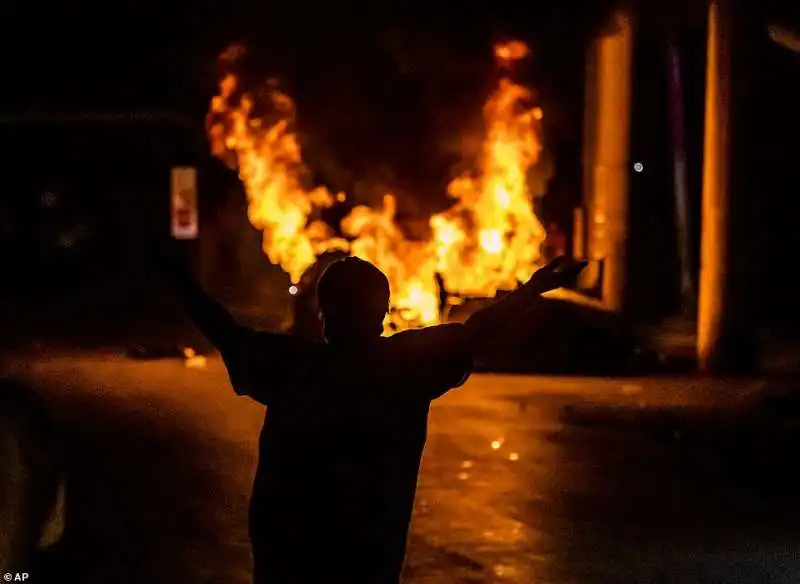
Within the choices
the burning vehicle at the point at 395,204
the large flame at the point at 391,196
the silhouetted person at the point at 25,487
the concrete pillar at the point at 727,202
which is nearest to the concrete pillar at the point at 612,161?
the burning vehicle at the point at 395,204

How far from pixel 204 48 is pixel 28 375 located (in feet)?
33.6

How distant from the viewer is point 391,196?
21531 millimetres

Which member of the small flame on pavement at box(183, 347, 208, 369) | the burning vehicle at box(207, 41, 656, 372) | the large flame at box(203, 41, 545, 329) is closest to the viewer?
the small flame on pavement at box(183, 347, 208, 369)

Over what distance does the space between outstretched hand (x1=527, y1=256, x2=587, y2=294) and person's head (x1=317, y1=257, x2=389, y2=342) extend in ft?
1.40

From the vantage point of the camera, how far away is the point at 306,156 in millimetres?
22109

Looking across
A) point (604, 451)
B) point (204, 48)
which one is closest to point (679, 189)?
point (204, 48)

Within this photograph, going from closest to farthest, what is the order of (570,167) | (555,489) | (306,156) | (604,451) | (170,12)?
(555,489)
(604,451)
(306,156)
(170,12)
(570,167)

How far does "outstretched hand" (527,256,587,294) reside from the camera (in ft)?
11.3

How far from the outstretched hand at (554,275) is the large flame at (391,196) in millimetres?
17203

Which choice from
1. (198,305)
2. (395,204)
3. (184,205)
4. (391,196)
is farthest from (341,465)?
(184,205)

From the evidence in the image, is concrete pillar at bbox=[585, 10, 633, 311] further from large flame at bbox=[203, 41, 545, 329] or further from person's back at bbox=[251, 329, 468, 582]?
person's back at bbox=[251, 329, 468, 582]

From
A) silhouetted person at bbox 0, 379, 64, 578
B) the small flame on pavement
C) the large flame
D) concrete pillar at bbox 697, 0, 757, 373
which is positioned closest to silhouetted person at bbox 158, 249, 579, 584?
silhouetted person at bbox 0, 379, 64, 578

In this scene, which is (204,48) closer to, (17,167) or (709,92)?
(709,92)

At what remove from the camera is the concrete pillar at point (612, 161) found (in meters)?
22.1
